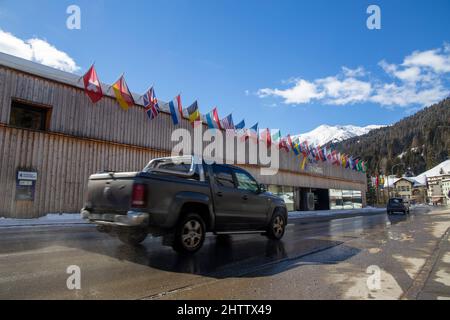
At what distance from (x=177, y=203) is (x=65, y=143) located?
13.1 meters

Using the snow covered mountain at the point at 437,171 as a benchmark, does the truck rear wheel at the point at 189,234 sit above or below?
below

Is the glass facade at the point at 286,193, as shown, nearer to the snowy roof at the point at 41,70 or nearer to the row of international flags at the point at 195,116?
the row of international flags at the point at 195,116

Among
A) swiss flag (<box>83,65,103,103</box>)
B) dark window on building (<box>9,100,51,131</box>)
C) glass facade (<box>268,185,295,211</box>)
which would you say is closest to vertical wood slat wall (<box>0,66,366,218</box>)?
dark window on building (<box>9,100,51,131</box>)

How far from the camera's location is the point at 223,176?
7.09m

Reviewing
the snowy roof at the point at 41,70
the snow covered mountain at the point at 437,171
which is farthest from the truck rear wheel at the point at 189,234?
the snow covered mountain at the point at 437,171

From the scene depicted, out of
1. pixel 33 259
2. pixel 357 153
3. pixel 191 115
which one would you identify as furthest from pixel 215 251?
pixel 357 153

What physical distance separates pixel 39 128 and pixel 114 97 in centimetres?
451

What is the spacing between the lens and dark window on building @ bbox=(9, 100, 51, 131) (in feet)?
49.5

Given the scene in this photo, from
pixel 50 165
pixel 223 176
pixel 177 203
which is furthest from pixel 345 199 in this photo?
pixel 177 203

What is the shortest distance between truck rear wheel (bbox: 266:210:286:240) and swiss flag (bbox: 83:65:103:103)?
1321cm

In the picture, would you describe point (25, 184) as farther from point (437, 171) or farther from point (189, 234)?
point (437, 171)

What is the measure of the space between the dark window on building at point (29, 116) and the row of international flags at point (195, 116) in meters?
2.52

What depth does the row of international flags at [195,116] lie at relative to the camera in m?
17.2
